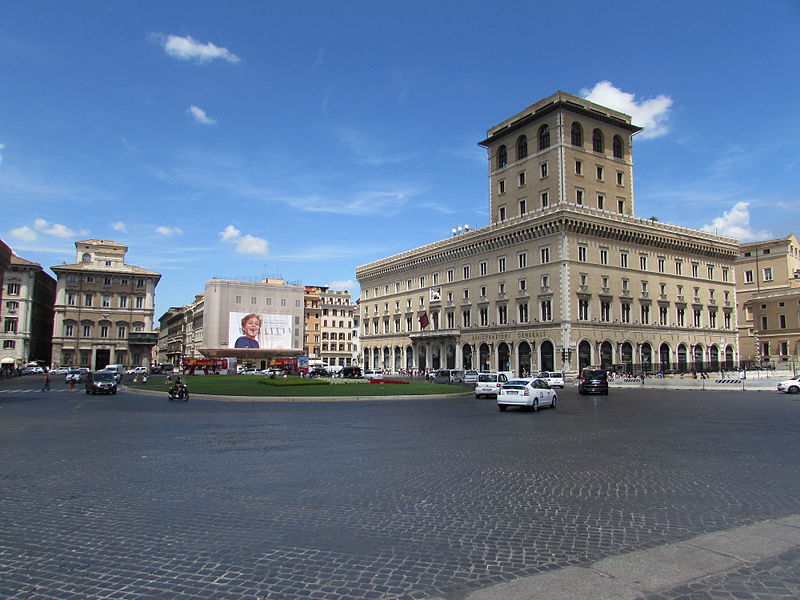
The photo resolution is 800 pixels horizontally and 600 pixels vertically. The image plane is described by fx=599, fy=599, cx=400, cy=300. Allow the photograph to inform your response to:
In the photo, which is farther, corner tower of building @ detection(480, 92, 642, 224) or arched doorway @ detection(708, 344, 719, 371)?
arched doorway @ detection(708, 344, 719, 371)

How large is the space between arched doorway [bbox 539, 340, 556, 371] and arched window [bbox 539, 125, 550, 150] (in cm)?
2446

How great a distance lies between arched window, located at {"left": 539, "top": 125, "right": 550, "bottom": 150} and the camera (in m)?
72.9

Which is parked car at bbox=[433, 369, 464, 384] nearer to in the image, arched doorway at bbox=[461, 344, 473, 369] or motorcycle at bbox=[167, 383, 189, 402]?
arched doorway at bbox=[461, 344, 473, 369]

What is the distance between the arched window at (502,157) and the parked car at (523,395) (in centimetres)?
5844

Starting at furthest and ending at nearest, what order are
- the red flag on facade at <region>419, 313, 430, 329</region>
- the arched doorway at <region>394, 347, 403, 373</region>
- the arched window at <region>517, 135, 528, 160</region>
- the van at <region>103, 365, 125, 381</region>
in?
the arched doorway at <region>394, 347, 403, 373</region> < the red flag on facade at <region>419, 313, 430, 329</region> < the arched window at <region>517, 135, 528, 160</region> < the van at <region>103, 365, 125, 381</region>

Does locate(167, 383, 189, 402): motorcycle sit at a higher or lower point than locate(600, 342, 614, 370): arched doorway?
lower

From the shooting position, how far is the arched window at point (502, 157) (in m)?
79.9

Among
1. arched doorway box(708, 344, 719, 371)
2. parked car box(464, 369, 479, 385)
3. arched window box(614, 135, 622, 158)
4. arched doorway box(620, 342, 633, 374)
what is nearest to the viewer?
parked car box(464, 369, 479, 385)

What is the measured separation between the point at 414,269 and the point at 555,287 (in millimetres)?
29971

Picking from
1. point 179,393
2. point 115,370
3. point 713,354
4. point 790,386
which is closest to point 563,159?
point 713,354

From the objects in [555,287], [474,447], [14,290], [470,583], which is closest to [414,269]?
[555,287]

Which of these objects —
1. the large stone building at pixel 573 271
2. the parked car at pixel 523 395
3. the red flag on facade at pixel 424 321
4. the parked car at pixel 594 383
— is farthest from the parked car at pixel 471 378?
the parked car at pixel 523 395

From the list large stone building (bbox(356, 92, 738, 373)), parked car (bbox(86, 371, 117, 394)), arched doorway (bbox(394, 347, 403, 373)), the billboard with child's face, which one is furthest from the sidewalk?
the billboard with child's face

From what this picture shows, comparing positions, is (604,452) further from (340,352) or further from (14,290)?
(340,352)
